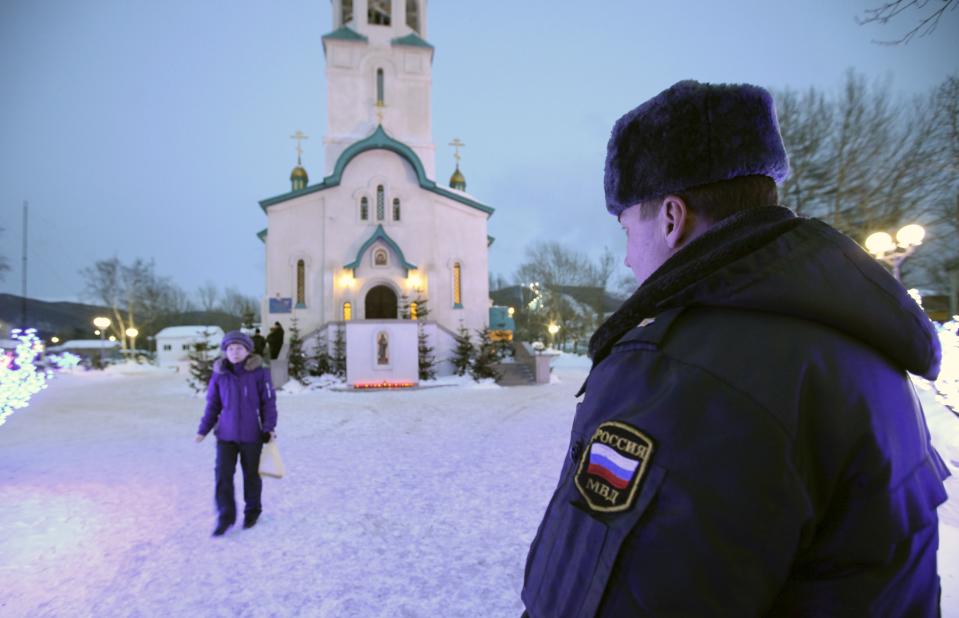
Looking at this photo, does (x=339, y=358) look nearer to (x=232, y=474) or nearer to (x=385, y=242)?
(x=385, y=242)

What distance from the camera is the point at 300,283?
934 inches

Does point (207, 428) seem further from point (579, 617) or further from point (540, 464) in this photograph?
point (579, 617)

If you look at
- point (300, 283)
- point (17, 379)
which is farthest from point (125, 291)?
point (17, 379)

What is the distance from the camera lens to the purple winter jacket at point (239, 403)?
572cm

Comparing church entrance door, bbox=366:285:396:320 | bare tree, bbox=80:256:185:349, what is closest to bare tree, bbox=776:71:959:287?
church entrance door, bbox=366:285:396:320

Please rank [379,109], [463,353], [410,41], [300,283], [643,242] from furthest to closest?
[410,41], [379,109], [300,283], [463,353], [643,242]

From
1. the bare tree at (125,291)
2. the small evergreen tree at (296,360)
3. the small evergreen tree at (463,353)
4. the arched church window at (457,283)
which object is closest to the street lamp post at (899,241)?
the small evergreen tree at (463,353)

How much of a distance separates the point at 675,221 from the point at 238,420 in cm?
564

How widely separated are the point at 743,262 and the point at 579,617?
78 centimetres

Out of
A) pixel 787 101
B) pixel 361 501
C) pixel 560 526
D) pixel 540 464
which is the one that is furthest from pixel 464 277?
pixel 560 526

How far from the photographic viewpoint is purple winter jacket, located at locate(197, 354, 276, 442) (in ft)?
18.8

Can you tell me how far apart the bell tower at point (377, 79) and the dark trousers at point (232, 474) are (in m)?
23.8

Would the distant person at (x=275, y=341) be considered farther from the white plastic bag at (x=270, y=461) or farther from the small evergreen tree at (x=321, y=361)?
the white plastic bag at (x=270, y=461)

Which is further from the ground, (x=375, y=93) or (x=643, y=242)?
(x=375, y=93)
